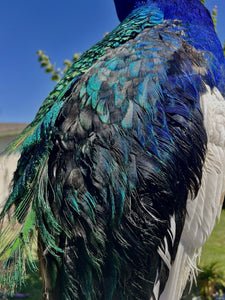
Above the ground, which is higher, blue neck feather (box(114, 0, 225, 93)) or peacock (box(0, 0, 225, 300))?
blue neck feather (box(114, 0, 225, 93))

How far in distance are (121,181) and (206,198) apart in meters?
0.54

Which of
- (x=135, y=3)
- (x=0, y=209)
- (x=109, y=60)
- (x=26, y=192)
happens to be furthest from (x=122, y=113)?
(x=135, y=3)

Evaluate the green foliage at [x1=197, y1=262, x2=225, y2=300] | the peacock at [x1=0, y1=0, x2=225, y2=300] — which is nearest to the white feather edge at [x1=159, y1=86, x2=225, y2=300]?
the peacock at [x1=0, y1=0, x2=225, y2=300]

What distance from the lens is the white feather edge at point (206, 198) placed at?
1.61 metres

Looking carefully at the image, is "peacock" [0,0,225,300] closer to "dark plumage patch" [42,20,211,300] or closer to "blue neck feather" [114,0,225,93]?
"dark plumage patch" [42,20,211,300]

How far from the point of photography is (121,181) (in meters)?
1.38

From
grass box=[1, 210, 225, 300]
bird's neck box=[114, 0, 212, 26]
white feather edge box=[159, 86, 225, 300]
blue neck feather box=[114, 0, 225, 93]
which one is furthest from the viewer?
grass box=[1, 210, 225, 300]

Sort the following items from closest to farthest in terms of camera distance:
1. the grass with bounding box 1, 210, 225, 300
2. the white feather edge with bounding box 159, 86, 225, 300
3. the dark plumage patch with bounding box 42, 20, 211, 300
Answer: the dark plumage patch with bounding box 42, 20, 211, 300, the white feather edge with bounding box 159, 86, 225, 300, the grass with bounding box 1, 210, 225, 300

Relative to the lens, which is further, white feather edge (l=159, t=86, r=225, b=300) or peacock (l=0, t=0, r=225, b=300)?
white feather edge (l=159, t=86, r=225, b=300)

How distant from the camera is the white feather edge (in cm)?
161

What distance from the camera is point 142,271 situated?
146cm

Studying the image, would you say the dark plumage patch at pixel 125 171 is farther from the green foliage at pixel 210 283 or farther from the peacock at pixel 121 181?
the green foliage at pixel 210 283

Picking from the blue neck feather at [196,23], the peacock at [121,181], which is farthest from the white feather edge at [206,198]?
the blue neck feather at [196,23]

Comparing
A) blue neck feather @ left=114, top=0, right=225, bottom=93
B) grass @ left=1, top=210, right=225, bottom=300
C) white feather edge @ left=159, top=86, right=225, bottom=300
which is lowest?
grass @ left=1, top=210, right=225, bottom=300
